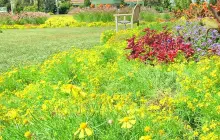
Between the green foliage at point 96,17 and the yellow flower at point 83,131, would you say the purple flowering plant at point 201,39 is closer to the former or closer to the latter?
the yellow flower at point 83,131

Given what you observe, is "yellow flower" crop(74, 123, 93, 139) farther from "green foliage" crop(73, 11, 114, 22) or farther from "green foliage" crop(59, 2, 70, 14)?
"green foliage" crop(59, 2, 70, 14)

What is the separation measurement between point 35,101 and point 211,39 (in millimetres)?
4480

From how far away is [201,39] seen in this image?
7.69 m

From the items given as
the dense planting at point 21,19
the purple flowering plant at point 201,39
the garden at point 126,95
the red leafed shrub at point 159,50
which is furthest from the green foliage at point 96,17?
the red leafed shrub at point 159,50

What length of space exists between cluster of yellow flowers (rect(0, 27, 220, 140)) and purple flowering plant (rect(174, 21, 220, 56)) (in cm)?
108

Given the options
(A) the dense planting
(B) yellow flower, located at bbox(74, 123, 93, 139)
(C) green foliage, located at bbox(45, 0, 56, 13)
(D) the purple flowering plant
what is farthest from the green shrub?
(C) green foliage, located at bbox(45, 0, 56, 13)

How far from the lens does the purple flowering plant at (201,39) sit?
22.9ft

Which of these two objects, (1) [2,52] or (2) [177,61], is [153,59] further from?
(1) [2,52]

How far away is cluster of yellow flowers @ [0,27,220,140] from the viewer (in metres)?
2.76

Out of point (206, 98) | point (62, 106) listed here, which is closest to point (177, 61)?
point (206, 98)

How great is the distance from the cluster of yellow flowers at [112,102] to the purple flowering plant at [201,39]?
108cm

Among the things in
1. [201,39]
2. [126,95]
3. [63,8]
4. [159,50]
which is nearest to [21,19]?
[201,39]

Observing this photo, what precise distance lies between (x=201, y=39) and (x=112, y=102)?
14.4 feet

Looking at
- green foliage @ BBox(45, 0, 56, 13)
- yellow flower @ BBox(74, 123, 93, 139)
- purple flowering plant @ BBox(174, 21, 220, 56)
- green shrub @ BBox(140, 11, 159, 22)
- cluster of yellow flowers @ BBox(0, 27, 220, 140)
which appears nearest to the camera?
yellow flower @ BBox(74, 123, 93, 139)
